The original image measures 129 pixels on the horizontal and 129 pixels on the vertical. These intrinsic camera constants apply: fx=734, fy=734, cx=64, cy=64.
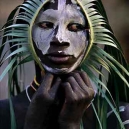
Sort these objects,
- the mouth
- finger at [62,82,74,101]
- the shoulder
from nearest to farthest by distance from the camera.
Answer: finger at [62,82,74,101] < the mouth < the shoulder

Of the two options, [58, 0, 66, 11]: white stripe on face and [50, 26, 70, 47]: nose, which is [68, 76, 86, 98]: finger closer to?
[50, 26, 70, 47]: nose

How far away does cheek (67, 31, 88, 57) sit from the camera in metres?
2.31

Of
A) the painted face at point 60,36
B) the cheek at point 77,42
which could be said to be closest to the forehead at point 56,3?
the painted face at point 60,36

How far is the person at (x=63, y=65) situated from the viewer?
2.20 meters

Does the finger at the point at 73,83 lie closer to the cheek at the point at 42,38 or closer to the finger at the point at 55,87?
the finger at the point at 55,87

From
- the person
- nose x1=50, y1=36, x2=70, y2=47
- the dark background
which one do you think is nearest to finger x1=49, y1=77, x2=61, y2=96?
the person

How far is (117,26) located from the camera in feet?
14.2

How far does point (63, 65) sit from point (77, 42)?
90 mm

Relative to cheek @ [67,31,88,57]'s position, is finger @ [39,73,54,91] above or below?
below

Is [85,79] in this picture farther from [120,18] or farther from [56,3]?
[120,18]

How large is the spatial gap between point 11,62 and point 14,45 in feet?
0.18

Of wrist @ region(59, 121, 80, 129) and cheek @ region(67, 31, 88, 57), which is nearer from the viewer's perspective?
wrist @ region(59, 121, 80, 129)

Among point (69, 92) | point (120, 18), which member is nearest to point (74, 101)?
point (69, 92)

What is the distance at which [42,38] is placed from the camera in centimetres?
232
